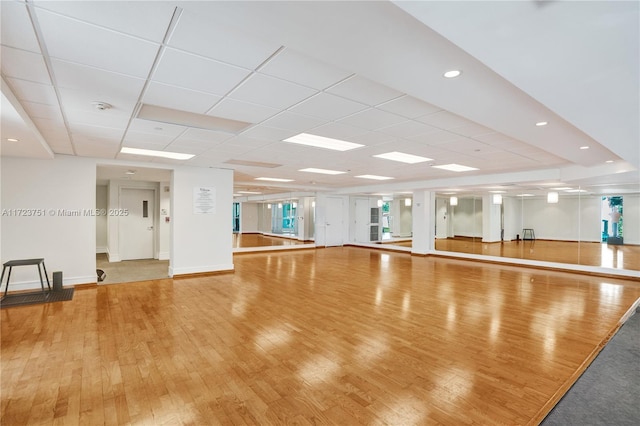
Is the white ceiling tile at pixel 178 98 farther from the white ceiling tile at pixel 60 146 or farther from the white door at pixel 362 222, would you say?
the white door at pixel 362 222

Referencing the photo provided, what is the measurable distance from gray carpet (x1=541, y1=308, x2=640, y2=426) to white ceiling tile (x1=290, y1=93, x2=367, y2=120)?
3154mm

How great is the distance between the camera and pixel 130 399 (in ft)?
8.03

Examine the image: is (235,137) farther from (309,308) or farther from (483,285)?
(483,285)

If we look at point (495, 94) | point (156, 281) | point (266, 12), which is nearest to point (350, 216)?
point (156, 281)

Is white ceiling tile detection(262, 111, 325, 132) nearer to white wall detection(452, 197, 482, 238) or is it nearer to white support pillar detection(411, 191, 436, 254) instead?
white support pillar detection(411, 191, 436, 254)

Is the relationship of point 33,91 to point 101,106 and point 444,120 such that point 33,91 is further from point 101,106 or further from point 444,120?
point 444,120

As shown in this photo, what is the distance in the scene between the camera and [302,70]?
2.41 metres

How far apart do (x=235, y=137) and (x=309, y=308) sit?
9.64ft

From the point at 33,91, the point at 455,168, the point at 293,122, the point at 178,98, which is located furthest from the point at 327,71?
the point at 455,168

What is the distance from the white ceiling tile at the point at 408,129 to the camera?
3775 mm

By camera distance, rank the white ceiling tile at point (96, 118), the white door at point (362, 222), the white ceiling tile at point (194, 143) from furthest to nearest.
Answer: the white door at point (362, 222) → the white ceiling tile at point (194, 143) → the white ceiling tile at point (96, 118)

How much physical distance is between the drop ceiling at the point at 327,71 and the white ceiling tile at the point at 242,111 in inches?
0.9

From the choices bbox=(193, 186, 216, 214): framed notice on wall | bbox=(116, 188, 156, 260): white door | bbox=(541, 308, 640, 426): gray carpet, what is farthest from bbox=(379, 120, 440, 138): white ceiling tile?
bbox=(116, 188, 156, 260): white door

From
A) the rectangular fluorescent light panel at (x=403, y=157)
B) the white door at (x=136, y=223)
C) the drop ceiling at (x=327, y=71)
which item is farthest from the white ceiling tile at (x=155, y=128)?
the white door at (x=136, y=223)
